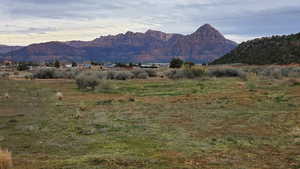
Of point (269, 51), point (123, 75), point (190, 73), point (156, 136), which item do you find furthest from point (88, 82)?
point (269, 51)

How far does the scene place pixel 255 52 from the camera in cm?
9281

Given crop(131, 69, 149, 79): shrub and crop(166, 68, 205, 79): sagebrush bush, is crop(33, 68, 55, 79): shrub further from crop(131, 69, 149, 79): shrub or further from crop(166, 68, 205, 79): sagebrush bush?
crop(166, 68, 205, 79): sagebrush bush

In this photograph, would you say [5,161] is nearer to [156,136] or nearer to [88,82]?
[156,136]

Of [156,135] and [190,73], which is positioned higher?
[190,73]

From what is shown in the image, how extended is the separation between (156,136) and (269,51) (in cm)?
7828

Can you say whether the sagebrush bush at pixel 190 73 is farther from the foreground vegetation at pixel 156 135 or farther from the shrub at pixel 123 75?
the foreground vegetation at pixel 156 135

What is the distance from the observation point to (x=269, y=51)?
88.3 metres

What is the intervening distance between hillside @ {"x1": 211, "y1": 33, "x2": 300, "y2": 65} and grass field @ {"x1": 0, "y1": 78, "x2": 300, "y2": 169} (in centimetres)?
6020

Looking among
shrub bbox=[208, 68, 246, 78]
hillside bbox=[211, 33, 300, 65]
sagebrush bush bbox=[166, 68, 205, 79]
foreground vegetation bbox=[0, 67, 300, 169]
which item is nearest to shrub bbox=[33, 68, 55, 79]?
sagebrush bush bbox=[166, 68, 205, 79]

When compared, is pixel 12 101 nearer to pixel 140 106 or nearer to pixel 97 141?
pixel 140 106

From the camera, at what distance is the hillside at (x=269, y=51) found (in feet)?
272

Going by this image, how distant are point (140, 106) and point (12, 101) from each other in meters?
11.4

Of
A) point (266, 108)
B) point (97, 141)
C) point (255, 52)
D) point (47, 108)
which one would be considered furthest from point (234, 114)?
point (255, 52)

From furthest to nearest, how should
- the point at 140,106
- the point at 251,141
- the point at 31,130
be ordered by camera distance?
the point at 140,106, the point at 31,130, the point at 251,141
